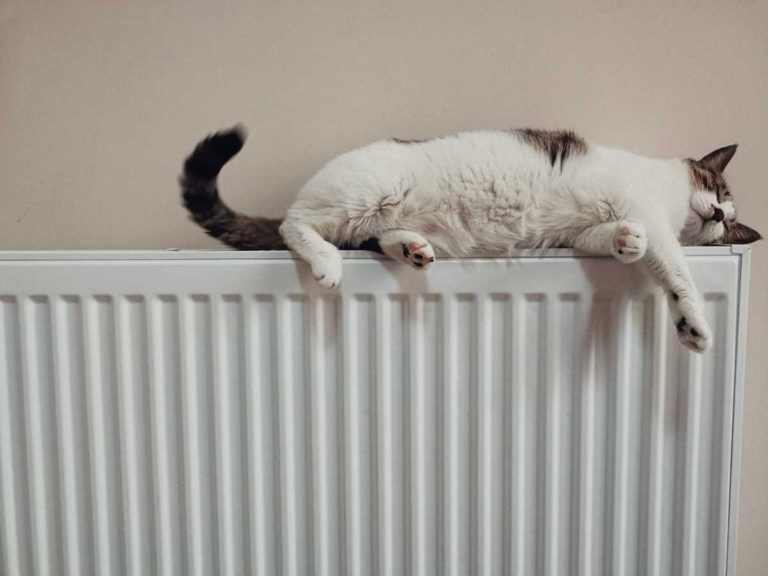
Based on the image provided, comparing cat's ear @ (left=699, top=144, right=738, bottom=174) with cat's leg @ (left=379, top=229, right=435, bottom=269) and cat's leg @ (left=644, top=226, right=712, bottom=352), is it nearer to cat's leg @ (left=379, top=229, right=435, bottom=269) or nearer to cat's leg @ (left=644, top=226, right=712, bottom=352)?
cat's leg @ (left=644, top=226, right=712, bottom=352)

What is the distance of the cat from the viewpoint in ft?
2.74

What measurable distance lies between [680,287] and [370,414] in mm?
426

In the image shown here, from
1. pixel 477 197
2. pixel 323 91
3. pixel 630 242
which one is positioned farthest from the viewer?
pixel 323 91

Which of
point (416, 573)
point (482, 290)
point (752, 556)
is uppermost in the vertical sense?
point (482, 290)

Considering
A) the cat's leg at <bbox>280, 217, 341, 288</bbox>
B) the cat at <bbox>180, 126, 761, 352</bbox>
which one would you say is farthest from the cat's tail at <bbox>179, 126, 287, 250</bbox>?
the cat's leg at <bbox>280, 217, 341, 288</bbox>

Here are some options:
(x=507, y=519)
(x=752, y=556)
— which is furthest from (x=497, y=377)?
(x=752, y=556)

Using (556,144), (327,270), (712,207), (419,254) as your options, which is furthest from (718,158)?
(327,270)

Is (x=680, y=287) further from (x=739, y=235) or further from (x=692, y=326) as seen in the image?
(x=739, y=235)

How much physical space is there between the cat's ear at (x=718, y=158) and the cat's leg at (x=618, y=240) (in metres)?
0.24

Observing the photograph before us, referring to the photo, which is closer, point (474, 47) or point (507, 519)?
point (507, 519)

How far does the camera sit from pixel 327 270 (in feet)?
2.58

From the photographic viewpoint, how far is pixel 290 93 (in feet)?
3.50

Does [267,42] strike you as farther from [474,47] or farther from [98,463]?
[98,463]

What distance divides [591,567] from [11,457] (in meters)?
0.81
